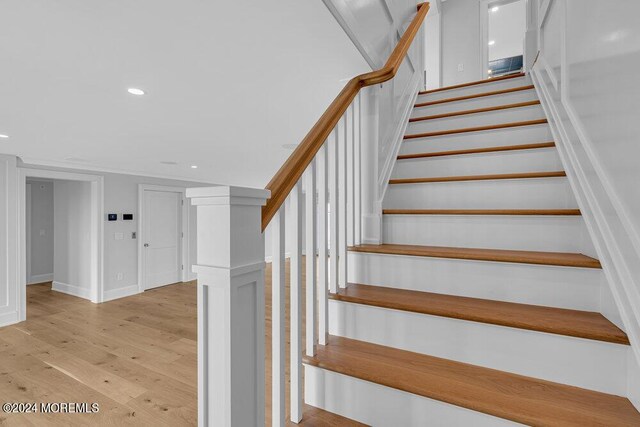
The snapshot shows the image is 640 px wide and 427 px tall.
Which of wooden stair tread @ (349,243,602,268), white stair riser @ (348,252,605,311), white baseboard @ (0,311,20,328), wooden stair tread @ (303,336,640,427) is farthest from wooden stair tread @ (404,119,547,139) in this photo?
white baseboard @ (0,311,20,328)

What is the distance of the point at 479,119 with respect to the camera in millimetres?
2174

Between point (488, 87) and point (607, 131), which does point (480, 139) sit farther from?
point (607, 131)

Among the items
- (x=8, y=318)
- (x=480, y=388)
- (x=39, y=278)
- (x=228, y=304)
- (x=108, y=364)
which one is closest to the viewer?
(x=228, y=304)

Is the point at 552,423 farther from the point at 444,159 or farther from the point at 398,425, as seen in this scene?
the point at 444,159

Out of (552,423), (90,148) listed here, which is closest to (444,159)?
(552,423)

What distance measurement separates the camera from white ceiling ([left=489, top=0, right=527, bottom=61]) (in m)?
4.82

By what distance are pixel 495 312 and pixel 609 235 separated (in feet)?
1.42

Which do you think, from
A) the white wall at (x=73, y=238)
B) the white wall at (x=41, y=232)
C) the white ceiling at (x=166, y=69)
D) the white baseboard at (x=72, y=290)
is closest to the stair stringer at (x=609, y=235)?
the white ceiling at (x=166, y=69)

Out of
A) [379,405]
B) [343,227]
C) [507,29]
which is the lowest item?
[379,405]

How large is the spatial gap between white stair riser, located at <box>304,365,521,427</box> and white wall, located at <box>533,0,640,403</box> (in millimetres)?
459

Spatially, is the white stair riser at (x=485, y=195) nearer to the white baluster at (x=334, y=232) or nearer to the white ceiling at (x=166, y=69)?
the white baluster at (x=334, y=232)

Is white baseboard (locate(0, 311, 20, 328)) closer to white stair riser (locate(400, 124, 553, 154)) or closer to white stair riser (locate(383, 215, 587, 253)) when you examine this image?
white stair riser (locate(383, 215, 587, 253))

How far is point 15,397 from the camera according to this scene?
8.05ft

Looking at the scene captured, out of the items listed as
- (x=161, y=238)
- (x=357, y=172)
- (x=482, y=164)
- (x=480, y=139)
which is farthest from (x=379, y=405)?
(x=161, y=238)
